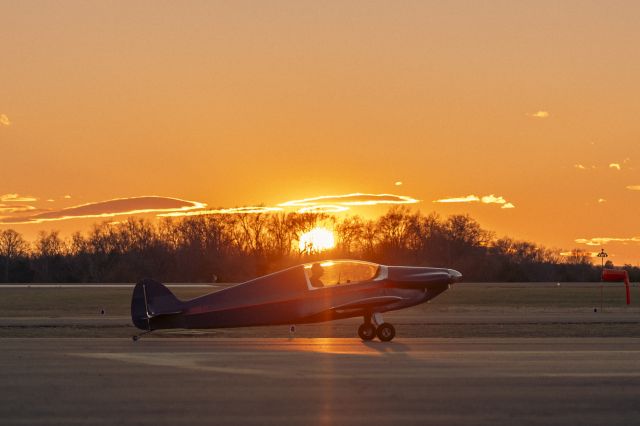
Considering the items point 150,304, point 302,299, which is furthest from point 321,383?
point 150,304

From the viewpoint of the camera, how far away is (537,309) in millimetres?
46781

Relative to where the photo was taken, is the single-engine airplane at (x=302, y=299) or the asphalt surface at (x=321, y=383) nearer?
the asphalt surface at (x=321, y=383)

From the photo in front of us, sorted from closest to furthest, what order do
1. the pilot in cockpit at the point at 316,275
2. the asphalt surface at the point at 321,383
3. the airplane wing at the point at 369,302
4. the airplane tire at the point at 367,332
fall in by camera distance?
1. the asphalt surface at the point at 321,383
2. the airplane wing at the point at 369,302
3. the pilot in cockpit at the point at 316,275
4. the airplane tire at the point at 367,332

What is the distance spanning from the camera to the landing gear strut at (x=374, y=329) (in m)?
23.3

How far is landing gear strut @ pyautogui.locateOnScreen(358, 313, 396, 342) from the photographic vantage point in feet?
76.5

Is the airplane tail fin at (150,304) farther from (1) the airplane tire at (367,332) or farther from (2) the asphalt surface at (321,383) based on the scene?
(1) the airplane tire at (367,332)

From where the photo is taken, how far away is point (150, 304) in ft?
75.0

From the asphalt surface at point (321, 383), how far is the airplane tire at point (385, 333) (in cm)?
79

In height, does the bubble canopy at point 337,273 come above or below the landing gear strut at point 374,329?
above

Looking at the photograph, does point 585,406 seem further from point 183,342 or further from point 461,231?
point 461,231

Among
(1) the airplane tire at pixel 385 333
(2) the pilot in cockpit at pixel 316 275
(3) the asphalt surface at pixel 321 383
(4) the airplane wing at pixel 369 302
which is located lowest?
(3) the asphalt surface at pixel 321 383

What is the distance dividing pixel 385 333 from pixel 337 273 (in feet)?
6.13

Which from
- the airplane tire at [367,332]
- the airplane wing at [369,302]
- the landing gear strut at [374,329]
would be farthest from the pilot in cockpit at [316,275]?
the airplane tire at [367,332]

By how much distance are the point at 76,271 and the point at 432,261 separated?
49.4m
